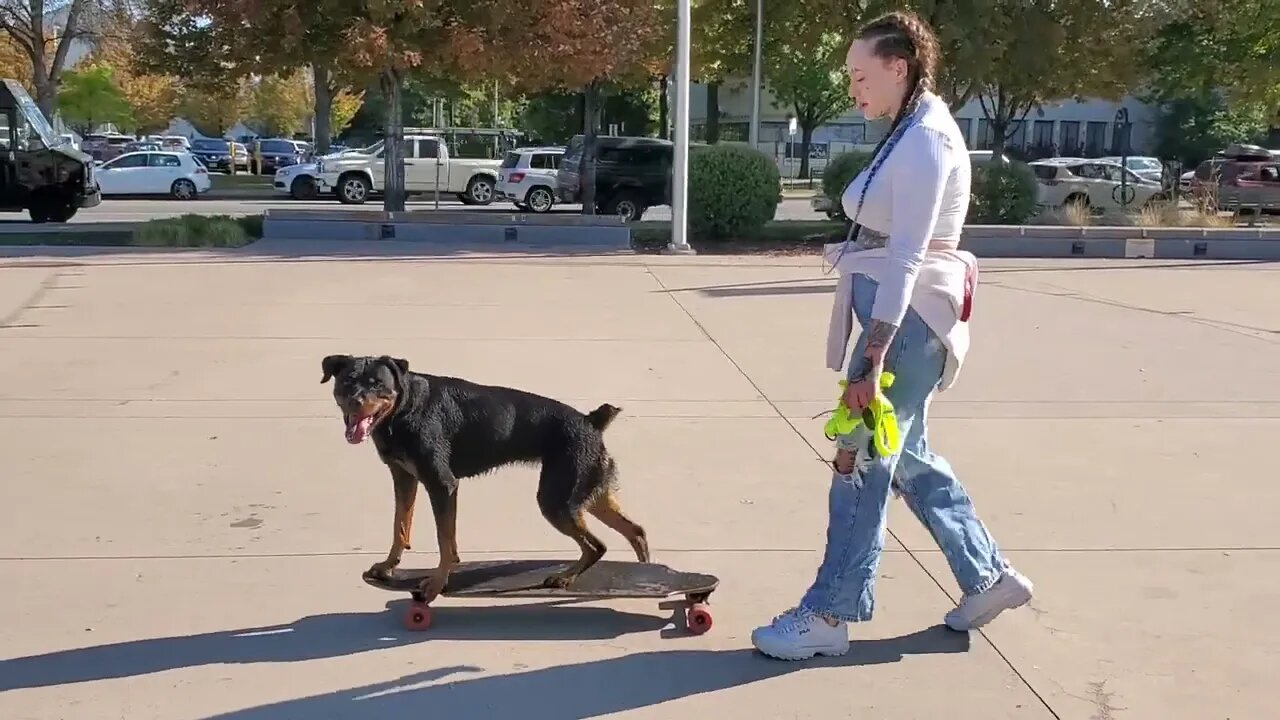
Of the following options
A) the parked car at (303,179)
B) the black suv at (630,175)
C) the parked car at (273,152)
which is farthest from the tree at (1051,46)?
the parked car at (273,152)

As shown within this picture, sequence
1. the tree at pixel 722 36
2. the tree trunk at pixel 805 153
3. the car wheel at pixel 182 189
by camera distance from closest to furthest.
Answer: the tree at pixel 722 36 < the car wheel at pixel 182 189 < the tree trunk at pixel 805 153

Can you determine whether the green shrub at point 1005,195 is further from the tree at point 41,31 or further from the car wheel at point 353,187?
the tree at point 41,31

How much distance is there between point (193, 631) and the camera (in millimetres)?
4211

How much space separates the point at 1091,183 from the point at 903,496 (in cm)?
2650

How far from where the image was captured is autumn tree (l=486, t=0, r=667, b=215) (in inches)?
725

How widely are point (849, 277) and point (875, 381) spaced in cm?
40

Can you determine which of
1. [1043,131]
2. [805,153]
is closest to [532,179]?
[805,153]

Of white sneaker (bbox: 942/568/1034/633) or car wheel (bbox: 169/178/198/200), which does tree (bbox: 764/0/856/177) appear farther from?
car wheel (bbox: 169/178/198/200)

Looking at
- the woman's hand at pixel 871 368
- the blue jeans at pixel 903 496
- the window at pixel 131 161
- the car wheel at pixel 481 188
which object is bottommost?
the blue jeans at pixel 903 496

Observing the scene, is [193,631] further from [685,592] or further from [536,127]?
[536,127]


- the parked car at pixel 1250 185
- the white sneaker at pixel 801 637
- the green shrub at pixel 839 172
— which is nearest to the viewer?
the white sneaker at pixel 801 637

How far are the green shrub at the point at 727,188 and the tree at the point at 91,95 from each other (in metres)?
39.5

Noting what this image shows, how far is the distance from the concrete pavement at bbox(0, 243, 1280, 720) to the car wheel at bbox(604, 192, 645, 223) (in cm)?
1415

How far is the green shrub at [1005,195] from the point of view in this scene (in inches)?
786
